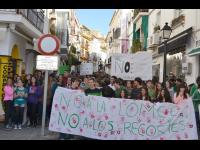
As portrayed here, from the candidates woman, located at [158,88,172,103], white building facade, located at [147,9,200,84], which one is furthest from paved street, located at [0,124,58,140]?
white building facade, located at [147,9,200,84]

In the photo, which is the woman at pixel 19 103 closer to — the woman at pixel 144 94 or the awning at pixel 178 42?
the woman at pixel 144 94

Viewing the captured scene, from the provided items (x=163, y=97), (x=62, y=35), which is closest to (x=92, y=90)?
(x=163, y=97)

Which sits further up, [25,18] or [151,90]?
[25,18]

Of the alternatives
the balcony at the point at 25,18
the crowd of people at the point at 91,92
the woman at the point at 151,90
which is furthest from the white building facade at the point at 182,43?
the balcony at the point at 25,18

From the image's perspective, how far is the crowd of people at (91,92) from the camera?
11922mm

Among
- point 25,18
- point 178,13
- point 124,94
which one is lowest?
point 124,94

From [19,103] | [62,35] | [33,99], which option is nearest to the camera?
[19,103]

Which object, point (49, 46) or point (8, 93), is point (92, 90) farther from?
→ point (8, 93)

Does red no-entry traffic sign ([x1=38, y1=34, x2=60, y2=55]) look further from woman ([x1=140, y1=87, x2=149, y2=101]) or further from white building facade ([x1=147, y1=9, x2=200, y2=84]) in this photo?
white building facade ([x1=147, y1=9, x2=200, y2=84])

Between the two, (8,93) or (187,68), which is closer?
(8,93)

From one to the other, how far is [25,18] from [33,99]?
19.0 ft

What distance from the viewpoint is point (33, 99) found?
45.8 feet
